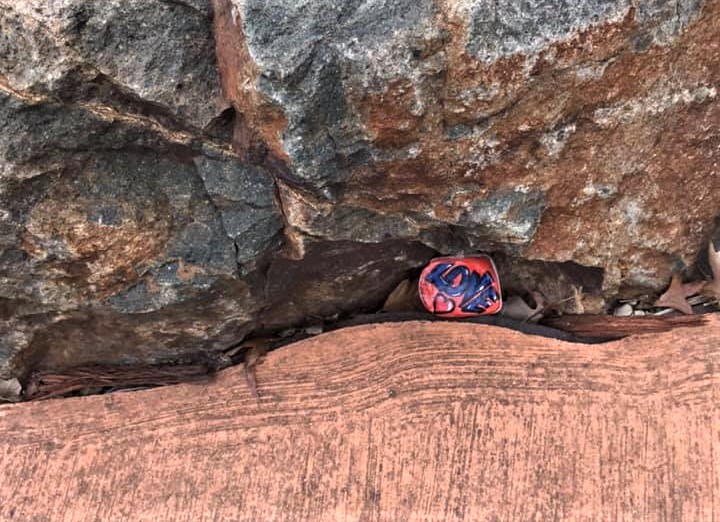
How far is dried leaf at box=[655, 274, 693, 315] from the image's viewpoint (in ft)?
4.26

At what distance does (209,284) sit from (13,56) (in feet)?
1.46

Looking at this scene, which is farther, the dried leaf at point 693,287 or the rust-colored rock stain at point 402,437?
the dried leaf at point 693,287

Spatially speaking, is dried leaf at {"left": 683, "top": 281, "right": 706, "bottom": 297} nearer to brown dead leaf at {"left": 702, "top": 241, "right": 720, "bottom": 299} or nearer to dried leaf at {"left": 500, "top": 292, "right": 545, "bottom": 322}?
brown dead leaf at {"left": 702, "top": 241, "right": 720, "bottom": 299}

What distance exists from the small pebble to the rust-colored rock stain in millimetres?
86

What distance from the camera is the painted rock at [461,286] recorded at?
133 centimetres

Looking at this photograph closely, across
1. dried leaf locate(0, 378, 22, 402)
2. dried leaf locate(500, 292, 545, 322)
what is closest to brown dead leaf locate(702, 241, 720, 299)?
dried leaf locate(500, 292, 545, 322)

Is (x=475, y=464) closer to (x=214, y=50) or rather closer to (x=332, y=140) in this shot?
(x=332, y=140)

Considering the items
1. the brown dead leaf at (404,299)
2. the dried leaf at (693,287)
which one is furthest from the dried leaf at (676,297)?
the brown dead leaf at (404,299)

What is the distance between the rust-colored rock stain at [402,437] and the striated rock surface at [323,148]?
15 cm

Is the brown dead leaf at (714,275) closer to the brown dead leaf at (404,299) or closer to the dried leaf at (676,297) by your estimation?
the dried leaf at (676,297)

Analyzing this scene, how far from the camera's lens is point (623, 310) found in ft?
4.47

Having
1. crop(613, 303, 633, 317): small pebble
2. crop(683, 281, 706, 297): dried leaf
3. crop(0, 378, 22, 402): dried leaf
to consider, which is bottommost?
crop(0, 378, 22, 402): dried leaf

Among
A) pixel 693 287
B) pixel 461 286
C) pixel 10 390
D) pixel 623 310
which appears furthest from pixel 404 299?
pixel 10 390

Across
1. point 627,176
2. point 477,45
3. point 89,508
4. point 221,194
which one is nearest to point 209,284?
point 221,194
